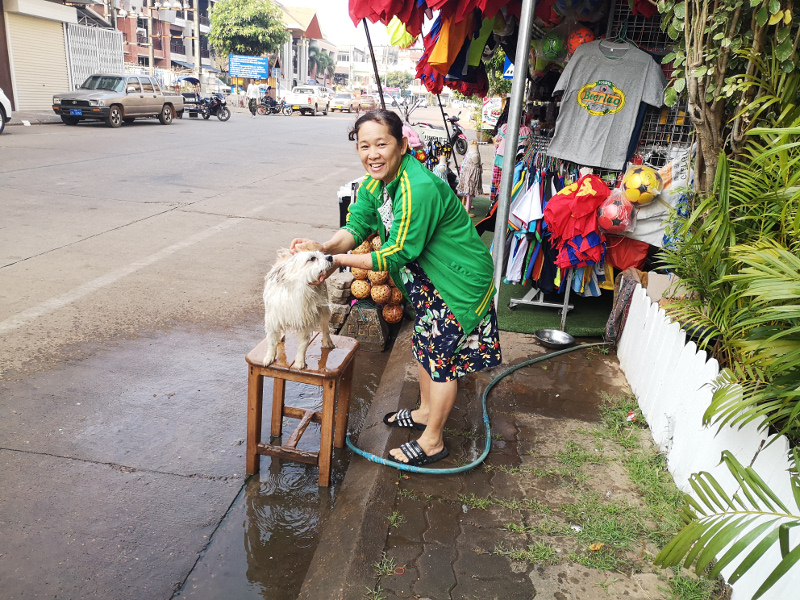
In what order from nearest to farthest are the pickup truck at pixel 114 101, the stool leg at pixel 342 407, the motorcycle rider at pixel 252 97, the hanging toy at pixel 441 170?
the stool leg at pixel 342 407, the hanging toy at pixel 441 170, the pickup truck at pixel 114 101, the motorcycle rider at pixel 252 97

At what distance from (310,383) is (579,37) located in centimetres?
383

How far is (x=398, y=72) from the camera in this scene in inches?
3578

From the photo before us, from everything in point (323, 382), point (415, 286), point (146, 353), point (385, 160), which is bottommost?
point (146, 353)

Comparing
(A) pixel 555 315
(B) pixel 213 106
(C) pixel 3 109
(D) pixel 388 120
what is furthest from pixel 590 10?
(B) pixel 213 106

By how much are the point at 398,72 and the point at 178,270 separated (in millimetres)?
92223

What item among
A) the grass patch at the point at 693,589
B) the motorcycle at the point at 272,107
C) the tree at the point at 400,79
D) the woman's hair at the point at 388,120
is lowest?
the grass patch at the point at 693,589

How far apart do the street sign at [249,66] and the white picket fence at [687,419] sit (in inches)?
1595

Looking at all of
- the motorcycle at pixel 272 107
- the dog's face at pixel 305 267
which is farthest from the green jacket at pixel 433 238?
the motorcycle at pixel 272 107

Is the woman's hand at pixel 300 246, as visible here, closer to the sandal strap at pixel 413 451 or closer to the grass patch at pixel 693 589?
the sandal strap at pixel 413 451

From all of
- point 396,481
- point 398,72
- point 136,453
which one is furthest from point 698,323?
point 398,72

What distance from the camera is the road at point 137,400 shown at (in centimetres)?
238

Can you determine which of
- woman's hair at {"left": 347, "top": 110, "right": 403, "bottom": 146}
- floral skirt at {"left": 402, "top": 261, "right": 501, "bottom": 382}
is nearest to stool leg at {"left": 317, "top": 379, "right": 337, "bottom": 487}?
floral skirt at {"left": 402, "top": 261, "right": 501, "bottom": 382}

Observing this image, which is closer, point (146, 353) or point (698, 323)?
point (698, 323)

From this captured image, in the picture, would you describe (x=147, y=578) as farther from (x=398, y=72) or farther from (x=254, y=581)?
(x=398, y=72)
